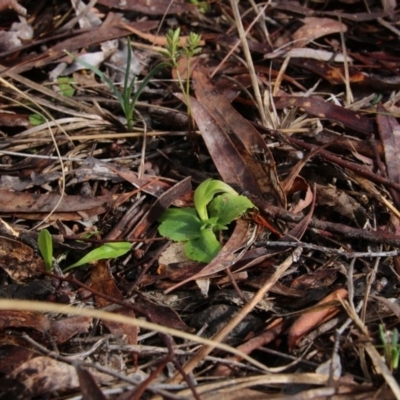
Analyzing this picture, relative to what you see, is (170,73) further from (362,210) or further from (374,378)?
(374,378)

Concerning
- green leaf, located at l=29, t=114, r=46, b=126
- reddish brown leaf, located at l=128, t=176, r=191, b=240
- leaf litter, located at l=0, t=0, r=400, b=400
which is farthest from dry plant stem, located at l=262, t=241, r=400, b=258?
green leaf, located at l=29, t=114, r=46, b=126

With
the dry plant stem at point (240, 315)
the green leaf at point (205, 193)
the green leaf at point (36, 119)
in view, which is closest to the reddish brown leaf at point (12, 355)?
the dry plant stem at point (240, 315)

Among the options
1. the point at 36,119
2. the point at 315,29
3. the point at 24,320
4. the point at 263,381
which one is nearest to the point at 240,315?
the point at 263,381

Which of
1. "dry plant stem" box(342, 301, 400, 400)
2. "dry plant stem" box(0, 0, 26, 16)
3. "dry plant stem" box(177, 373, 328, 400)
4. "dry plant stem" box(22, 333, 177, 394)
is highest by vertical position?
"dry plant stem" box(0, 0, 26, 16)

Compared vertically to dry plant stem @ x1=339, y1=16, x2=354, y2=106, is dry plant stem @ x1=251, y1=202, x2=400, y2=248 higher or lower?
lower

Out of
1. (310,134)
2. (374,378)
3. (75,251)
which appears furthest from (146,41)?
(374,378)

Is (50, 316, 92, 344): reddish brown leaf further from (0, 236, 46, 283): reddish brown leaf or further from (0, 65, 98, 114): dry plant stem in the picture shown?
(0, 65, 98, 114): dry plant stem

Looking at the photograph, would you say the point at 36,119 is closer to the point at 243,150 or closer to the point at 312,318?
the point at 243,150

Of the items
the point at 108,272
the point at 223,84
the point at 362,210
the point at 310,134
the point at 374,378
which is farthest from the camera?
the point at 223,84

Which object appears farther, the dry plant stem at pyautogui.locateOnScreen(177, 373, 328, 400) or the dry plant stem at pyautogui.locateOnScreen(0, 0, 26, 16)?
the dry plant stem at pyautogui.locateOnScreen(0, 0, 26, 16)

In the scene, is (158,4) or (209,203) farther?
(158,4)
